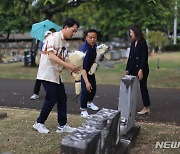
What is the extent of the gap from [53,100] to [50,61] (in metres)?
0.58

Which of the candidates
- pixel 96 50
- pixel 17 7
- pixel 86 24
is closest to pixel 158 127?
pixel 96 50

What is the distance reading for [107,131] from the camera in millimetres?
4000

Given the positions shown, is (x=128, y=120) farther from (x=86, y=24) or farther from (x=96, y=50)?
(x=86, y=24)

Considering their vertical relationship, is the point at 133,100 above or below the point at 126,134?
above

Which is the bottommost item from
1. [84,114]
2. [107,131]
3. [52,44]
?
[84,114]

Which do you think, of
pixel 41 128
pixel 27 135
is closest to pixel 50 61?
pixel 41 128

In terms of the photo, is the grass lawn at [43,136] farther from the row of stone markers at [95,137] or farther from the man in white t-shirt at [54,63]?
the row of stone markers at [95,137]

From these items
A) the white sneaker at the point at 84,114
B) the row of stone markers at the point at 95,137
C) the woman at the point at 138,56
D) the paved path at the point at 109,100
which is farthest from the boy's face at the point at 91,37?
the row of stone markers at the point at 95,137

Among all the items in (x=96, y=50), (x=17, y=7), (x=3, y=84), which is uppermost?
(x=17, y=7)

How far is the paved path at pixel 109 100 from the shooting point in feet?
24.5

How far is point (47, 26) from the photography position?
777 centimetres

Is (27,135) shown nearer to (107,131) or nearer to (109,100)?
(107,131)

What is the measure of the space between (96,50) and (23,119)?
1892 millimetres

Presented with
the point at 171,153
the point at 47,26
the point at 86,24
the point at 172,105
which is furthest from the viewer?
the point at 86,24
